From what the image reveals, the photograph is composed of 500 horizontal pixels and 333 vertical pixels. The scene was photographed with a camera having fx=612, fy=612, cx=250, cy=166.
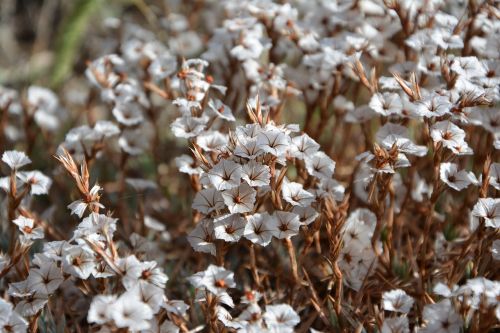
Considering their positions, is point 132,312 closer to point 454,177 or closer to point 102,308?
point 102,308

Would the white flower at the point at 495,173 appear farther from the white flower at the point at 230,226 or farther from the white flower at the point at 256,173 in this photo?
the white flower at the point at 230,226

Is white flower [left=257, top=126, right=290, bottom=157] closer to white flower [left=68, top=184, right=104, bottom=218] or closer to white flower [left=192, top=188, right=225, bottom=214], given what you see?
white flower [left=192, top=188, right=225, bottom=214]

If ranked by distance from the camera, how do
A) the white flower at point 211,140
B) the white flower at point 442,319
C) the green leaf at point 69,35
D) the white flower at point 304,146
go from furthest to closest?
the green leaf at point 69,35 → the white flower at point 211,140 → the white flower at point 304,146 → the white flower at point 442,319

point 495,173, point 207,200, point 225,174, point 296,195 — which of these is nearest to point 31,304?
point 207,200

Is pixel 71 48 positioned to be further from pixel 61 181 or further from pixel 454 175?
pixel 454 175

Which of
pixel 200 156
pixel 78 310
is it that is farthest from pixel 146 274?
pixel 78 310

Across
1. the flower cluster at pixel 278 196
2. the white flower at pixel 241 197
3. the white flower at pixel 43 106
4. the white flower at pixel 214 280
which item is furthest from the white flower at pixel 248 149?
the white flower at pixel 43 106
